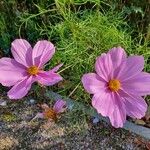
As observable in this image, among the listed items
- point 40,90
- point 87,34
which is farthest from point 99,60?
point 40,90

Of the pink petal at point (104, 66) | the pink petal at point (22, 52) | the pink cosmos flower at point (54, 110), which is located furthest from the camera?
the pink cosmos flower at point (54, 110)

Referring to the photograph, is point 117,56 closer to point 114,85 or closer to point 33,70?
point 114,85

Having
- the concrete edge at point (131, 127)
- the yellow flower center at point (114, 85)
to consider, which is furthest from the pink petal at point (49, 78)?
the concrete edge at point (131, 127)

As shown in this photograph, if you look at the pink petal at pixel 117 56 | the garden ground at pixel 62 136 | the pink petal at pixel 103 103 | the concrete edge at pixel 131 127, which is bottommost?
the garden ground at pixel 62 136

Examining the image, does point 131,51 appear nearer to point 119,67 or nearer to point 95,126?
point 95,126

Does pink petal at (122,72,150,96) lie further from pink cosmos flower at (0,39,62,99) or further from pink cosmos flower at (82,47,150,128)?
pink cosmos flower at (0,39,62,99)

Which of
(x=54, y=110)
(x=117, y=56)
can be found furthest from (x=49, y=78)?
(x=54, y=110)

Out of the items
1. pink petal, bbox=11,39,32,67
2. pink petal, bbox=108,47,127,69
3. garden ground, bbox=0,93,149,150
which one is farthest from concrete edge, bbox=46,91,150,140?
pink petal, bbox=108,47,127,69

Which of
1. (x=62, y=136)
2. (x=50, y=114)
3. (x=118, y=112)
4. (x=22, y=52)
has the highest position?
(x=22, y=52)

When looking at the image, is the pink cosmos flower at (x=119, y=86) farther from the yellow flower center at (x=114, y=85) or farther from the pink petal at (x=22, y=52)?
the pink petal at (x=22, y=52)
